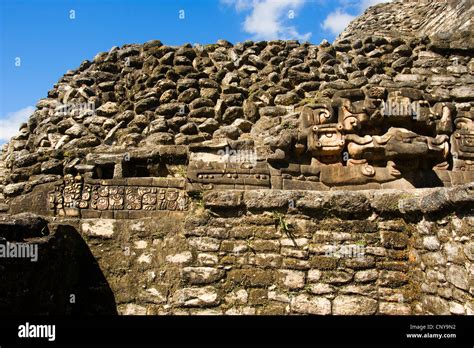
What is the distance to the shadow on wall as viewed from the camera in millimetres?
3570

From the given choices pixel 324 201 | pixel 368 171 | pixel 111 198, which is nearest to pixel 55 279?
pixel 111 198

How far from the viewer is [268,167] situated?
5.94 meters

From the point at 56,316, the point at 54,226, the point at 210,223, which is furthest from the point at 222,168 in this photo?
the point at 56,316

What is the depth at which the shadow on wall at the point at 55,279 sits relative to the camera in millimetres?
3570

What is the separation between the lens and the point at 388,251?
176 inches

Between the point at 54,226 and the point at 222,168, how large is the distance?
7.62 feet

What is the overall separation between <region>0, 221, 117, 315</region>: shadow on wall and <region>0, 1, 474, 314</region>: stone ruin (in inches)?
7.5

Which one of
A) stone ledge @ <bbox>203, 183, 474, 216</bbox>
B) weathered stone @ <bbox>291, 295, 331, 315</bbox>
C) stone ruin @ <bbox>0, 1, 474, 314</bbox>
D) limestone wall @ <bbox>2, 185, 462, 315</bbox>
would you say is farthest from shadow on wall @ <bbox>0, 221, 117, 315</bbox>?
weathered stone @ <bbox>291, 295, 331, 315</bbox>

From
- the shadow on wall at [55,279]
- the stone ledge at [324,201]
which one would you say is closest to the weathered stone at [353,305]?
the stone ledge at [324,201]

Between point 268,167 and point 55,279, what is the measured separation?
3.18 m

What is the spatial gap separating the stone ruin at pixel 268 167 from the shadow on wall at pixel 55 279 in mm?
191

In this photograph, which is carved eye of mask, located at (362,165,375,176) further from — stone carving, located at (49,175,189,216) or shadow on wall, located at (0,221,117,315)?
shadow on wall, located at (0,221,117,315)

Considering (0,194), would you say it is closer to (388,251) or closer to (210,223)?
(210,223)

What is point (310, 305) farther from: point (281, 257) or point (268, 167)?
point (268, 167)
